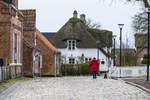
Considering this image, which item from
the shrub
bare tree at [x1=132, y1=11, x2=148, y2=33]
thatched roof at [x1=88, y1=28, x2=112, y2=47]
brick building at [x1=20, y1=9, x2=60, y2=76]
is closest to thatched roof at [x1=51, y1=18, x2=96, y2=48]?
thatched roof at [x1=88, y1=28, x2=112, y2=47]

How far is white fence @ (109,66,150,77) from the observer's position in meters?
28.7

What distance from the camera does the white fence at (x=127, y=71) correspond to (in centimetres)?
2867

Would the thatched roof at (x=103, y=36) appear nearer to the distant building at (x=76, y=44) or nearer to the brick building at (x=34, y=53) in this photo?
the distant building at (x=76, y=44)

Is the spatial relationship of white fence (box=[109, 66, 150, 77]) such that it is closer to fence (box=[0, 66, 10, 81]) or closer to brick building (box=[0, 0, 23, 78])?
brick building (box=[0, 0, 23, 78])

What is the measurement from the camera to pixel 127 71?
97.7 feet

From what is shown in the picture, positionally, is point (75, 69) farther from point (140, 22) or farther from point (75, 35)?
point (75, 35)

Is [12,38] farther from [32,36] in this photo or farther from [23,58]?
[32,36]

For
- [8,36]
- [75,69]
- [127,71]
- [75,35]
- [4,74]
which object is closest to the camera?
[4,74]

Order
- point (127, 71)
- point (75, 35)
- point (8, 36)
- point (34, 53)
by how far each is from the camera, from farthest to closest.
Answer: point (75, 35), point (127, 71), point (34, 53), point (8, 36)

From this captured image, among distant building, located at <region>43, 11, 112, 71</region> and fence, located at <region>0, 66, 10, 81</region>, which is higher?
distant building, located at <region>43, 11, 112, 71</region>

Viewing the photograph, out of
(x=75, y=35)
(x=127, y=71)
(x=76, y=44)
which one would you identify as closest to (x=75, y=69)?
(x=127, y=71)

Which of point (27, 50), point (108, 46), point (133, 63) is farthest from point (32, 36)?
point (108, 46)

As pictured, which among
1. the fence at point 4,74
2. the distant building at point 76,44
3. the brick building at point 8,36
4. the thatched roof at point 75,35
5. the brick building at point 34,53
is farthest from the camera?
the thatched roof at point 75,35

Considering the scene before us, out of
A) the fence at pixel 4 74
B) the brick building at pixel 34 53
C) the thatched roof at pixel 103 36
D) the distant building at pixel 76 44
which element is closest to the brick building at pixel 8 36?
the fence at pixel 4 74
